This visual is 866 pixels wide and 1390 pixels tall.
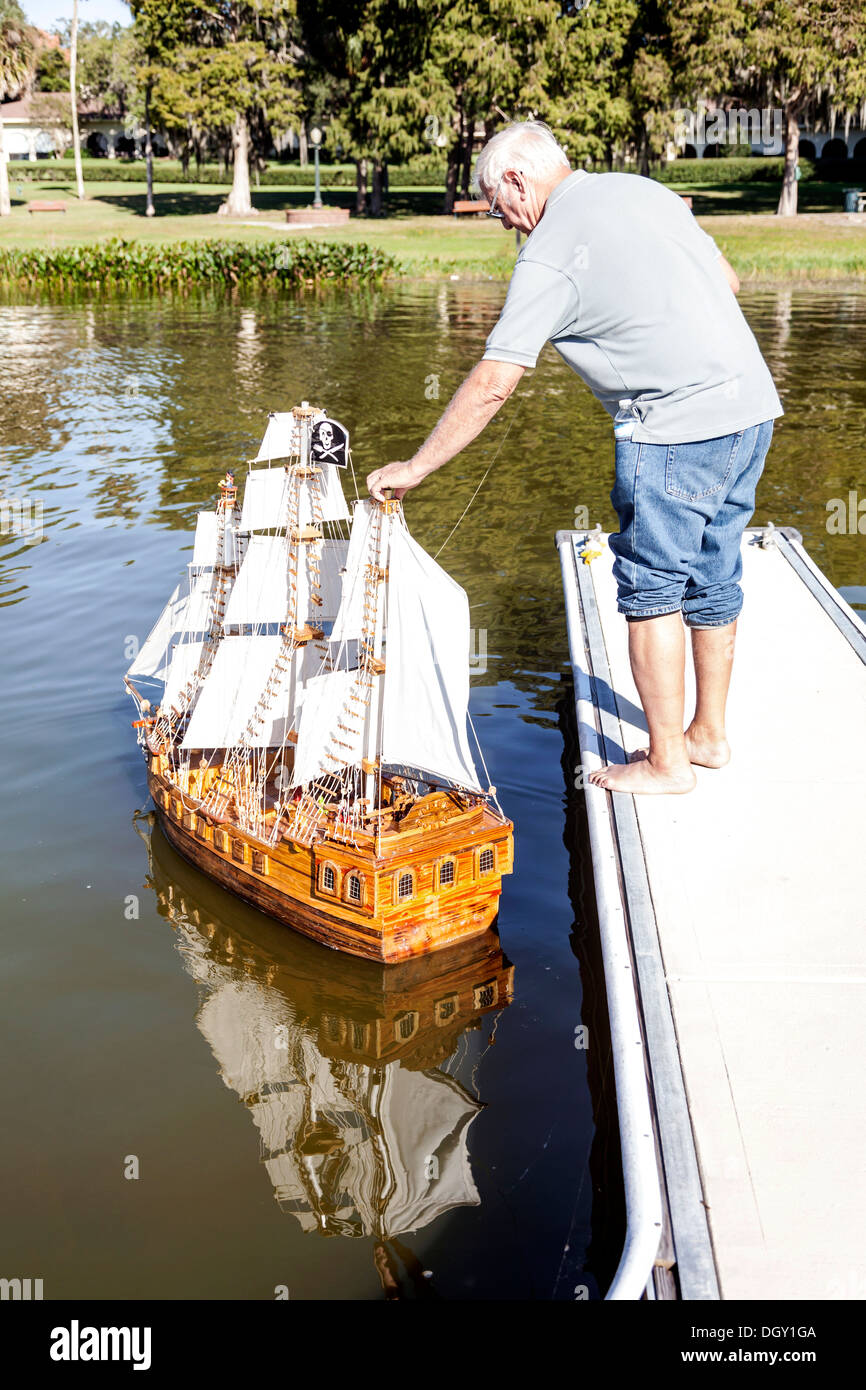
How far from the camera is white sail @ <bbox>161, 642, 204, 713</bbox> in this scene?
11.3 m

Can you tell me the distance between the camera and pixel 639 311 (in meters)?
5.55

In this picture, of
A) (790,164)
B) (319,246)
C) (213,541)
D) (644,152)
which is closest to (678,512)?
(213,541)

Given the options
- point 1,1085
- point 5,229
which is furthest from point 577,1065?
point 5,229

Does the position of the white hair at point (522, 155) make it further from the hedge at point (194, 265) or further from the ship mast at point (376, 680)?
the hedge at point (194, 265)

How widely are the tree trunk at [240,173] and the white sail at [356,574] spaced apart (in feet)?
214

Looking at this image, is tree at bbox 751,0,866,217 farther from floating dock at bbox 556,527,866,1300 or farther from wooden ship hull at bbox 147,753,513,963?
wooden ship hull at bbox 147,753,513,963

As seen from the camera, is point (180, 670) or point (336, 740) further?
point (180, 670)

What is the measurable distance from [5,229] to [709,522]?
208ft

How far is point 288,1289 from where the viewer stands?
635cm

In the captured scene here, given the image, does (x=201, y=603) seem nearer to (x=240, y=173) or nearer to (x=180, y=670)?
(x=180, y=670)

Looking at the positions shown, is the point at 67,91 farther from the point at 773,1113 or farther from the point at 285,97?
the point at 773,1113

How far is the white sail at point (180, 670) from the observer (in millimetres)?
11297

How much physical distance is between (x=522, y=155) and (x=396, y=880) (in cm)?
484

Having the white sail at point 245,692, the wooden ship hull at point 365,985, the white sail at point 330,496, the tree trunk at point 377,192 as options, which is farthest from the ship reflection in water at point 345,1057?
the tree trunk at point 377,192
